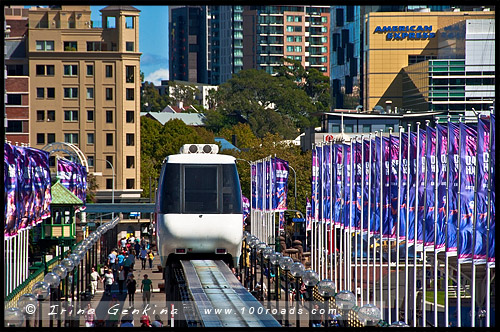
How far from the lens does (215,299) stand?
2342cm

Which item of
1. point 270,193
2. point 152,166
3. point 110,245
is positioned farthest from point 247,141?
point 270,193

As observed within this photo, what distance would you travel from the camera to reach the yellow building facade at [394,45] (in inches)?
5600

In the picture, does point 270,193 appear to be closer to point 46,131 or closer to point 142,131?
point 46,131

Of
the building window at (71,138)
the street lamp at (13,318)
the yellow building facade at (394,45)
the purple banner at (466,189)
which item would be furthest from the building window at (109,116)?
the street lamp at (13,318)

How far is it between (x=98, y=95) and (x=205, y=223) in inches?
3464

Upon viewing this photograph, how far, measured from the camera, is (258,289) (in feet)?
128

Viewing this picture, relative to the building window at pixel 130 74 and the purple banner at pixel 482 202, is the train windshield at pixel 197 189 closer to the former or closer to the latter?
the purple banner at pixel 482 202

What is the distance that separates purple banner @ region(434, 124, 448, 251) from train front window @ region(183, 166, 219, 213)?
→ 6.27m

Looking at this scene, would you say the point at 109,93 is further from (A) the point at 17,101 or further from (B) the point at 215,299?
(B) the point at 215,299

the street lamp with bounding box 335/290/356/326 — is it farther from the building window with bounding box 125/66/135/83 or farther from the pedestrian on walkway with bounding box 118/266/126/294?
the building window with bounding box 125/66/135/83

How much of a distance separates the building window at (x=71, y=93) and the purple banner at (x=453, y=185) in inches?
3631

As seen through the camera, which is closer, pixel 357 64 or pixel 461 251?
pixel 461 251

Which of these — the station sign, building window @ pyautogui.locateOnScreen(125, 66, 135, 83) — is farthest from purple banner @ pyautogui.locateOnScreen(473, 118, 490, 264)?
the station sign

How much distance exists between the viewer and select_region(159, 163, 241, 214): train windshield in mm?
30203
